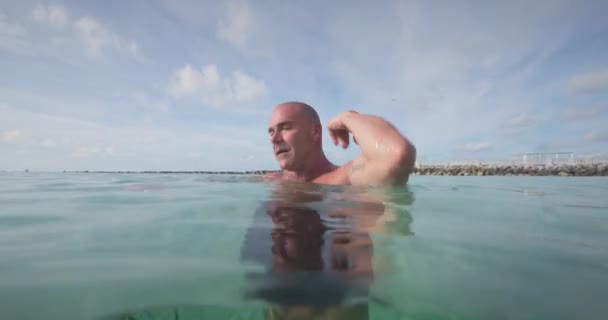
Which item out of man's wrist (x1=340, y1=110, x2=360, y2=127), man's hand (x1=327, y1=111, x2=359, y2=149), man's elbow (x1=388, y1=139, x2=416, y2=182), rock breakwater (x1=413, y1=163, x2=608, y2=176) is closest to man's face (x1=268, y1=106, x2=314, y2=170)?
man's hand (x1=327, y1=111, x2=359, y2=149)

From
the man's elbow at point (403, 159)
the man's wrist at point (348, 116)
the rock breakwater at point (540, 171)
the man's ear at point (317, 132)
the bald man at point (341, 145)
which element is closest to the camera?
the man's elbow at point (403, 159)

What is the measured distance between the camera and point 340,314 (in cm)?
130

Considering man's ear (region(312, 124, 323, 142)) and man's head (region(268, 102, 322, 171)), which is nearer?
man's head (region(268, 102, 322, 171))

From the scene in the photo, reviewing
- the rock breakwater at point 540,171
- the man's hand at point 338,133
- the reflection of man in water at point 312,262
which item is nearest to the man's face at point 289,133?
the man's hand at point 338,133

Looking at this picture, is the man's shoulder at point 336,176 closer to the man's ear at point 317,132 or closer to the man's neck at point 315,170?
the man's neck at point 315,170

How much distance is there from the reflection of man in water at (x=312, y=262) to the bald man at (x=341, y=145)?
0.79m

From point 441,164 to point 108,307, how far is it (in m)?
37.8

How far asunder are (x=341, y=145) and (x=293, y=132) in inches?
28.1

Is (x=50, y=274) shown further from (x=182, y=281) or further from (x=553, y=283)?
(x=553, y=283)

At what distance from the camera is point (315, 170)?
4.62m

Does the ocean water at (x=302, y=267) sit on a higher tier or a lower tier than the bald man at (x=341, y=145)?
lower

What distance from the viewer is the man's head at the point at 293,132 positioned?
4188 millimetres

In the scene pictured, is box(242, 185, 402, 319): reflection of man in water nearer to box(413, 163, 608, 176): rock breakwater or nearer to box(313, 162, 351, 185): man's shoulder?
box(313, 162, 351, 185): man's shoulder

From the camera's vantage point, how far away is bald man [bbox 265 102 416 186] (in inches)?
127
